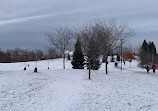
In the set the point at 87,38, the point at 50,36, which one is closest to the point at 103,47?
the point at 87,38

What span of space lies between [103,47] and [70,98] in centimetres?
1439

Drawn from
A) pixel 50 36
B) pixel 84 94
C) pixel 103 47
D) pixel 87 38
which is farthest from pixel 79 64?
pixel 84 94

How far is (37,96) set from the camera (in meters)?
9.76

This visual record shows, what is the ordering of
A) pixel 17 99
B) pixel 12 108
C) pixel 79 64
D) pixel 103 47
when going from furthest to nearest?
1. pixel 79 64
2. pixel 103 47
3. pixel 17 99
4. pixel 12 108

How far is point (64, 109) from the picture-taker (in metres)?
7.91

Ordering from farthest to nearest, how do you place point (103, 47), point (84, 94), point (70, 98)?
point (103, 47) < point (84, 94) < point (70, 98)

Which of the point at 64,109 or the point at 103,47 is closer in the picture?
the point at 64,109

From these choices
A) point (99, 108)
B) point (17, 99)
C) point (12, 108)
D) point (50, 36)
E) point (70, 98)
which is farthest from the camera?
point (50, 36)

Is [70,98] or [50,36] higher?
[50,36]

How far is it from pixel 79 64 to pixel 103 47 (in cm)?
1232

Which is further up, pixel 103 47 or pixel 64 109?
pixel 103 47

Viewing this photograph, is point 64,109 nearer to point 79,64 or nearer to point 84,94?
point 84,94

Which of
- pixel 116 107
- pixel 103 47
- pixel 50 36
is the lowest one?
pixel 116 107

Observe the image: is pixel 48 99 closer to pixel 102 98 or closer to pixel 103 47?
pixel 102 98
